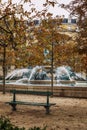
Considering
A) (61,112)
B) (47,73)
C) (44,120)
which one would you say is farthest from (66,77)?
(44,120)

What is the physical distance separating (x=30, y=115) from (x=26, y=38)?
6.18 metres

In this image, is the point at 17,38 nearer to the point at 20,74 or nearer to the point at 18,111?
the point at 18,111

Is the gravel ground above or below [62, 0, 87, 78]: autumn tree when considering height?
below

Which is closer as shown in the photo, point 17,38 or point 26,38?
point 17,38

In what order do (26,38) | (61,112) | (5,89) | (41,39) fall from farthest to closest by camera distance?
(5,89)
(41,39)
(26,38)
(61,112)

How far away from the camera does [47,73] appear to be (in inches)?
1549

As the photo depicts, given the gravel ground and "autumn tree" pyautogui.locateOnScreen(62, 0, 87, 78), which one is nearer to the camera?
the gravel ground

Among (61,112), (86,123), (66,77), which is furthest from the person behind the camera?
(66,77)

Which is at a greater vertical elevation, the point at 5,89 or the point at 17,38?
the point at 17,38

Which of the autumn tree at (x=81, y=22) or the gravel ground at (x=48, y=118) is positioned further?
the autumn tree at (x=81, y=22)

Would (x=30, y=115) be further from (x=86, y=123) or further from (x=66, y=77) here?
(x=66, y=77)

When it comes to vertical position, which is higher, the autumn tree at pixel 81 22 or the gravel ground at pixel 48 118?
the autumn tree at pixel 81 22

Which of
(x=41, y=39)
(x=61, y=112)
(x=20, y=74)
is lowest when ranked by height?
(x=20, y=74)

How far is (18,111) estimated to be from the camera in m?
15.1
